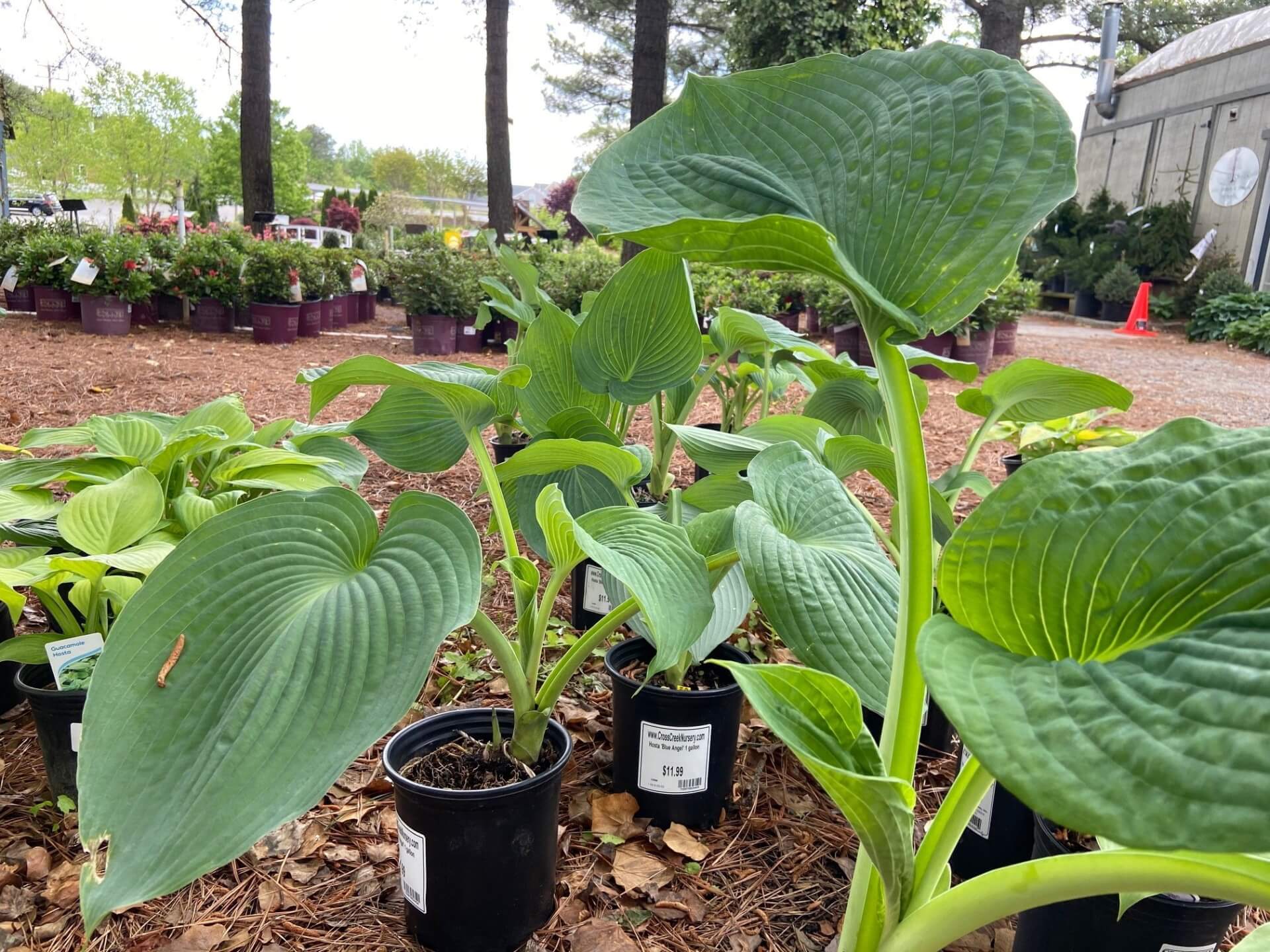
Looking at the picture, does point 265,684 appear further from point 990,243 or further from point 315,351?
point 315,351

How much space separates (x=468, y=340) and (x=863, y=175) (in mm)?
5518

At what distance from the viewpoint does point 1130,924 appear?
84 centimetres

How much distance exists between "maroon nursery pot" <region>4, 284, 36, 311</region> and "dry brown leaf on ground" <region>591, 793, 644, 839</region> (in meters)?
6.72

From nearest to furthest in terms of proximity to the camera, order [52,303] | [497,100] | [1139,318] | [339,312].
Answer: [52,303], [339,312], [497,100], [1139,318]

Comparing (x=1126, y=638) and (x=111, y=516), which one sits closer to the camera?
(x=1126, y=638)

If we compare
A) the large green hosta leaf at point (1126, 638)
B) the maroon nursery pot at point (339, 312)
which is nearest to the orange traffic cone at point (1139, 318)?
the maroon nursery pot at point (339, 312)

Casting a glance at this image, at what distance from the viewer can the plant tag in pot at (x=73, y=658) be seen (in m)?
1.16

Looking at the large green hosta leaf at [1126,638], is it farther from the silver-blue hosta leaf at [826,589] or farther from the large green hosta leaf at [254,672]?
the large green hosta leaf at [254,672]

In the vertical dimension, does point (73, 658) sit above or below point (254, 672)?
below

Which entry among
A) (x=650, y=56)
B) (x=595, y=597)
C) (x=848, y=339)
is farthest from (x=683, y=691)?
(x=650, y=56)

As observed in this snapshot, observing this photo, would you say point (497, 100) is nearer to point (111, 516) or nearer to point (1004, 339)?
point (1004, 339)

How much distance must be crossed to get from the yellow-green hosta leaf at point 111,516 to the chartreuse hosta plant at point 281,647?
0.50 metres

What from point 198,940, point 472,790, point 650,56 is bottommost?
point 198,940

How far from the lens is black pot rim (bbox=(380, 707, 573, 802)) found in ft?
3.00
